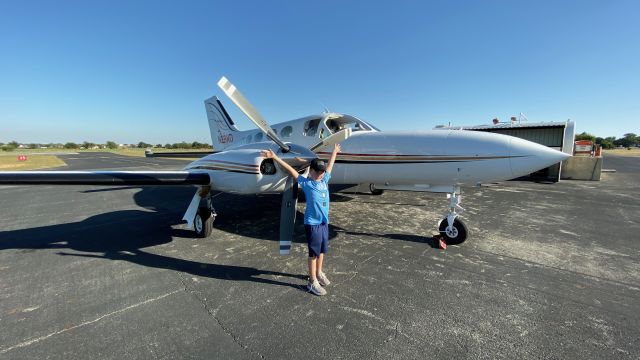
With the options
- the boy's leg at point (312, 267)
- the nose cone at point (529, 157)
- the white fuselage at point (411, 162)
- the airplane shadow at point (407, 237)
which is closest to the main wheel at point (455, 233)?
the airplane shadow at point (407, 237)

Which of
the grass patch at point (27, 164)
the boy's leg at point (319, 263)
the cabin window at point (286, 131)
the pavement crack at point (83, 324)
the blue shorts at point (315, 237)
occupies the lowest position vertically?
the pavement crack at point (83, 324)

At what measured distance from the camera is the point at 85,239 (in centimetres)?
595

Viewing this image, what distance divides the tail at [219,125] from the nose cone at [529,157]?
391 inches

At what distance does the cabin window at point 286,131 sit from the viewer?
712cm

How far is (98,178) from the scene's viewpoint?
17.1ft

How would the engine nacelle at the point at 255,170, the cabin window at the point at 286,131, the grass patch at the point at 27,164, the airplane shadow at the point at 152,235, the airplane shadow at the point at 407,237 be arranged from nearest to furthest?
1. the airplane shadow at the point at 152,235
2. the engine nacelle at the point at 255,170
3. the airplane shadow at the point at 407,237
4. the cabin window at the point at 286,131
5. the grass patch at the point at 27,164

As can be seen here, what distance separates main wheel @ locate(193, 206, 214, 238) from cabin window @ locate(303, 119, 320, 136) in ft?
9.36

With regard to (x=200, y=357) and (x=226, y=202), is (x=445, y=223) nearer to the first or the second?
(x=200, y=357)

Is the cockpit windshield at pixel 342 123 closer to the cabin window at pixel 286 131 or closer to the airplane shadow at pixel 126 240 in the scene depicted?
the cabin window at pixel 286 131

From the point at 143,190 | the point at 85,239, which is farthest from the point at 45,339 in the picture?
the point at 143,190

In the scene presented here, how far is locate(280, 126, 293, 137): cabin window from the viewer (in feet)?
23.3

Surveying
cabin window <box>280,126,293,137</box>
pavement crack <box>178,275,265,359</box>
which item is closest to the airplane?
cabin window <box>280,126,293,137</box>

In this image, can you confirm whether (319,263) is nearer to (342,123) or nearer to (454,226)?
(454,226)

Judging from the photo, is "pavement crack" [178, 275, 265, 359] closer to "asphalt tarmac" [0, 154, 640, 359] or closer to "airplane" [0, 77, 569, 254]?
"asphalt tarmac" [0, 154, 640, 359]
